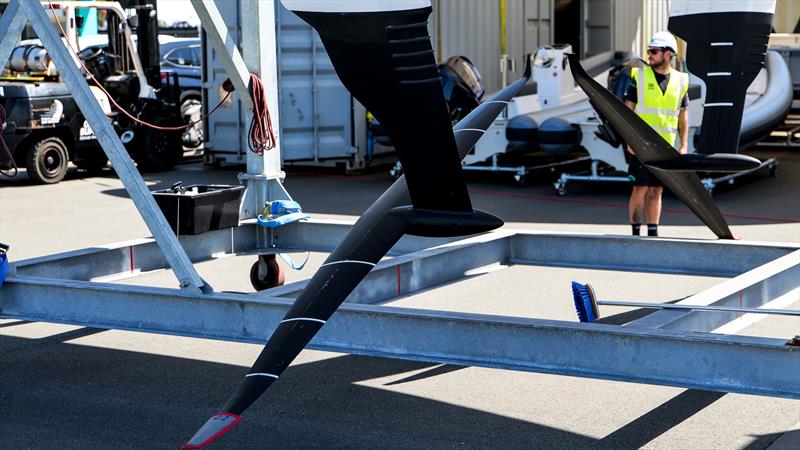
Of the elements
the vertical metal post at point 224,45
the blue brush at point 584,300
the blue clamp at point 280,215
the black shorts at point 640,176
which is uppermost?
the vertical metal post at point 224,45

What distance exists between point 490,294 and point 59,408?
3711mm

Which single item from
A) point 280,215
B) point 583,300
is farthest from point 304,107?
point 583,300

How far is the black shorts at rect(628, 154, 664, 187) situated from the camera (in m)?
9.34

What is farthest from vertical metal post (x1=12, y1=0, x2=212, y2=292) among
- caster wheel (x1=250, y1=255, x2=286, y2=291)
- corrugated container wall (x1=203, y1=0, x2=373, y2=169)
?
corrugated container wall (x1=203, y1=0, x2=373, y2=169)

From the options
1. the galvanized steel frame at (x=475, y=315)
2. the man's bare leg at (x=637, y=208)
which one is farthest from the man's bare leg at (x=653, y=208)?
the galvanized steel frame at (x=475, y=315)

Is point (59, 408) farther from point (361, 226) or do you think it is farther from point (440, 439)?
point (361, 226)

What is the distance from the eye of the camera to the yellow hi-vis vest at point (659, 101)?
8.97 metres

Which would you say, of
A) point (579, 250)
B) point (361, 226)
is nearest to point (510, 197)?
point (579, 250)

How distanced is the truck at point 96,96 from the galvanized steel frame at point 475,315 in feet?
26.1

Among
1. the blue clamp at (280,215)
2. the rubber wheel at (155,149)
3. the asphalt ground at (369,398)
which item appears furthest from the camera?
the rubber wheel at (155,149)

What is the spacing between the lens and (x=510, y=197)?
14.2 m

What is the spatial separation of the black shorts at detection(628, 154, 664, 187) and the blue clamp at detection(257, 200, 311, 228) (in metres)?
2.92

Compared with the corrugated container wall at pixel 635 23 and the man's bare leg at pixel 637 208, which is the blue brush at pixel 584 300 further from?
the corrugated container wall at pixel 635 23

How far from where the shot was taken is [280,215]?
319 inches
